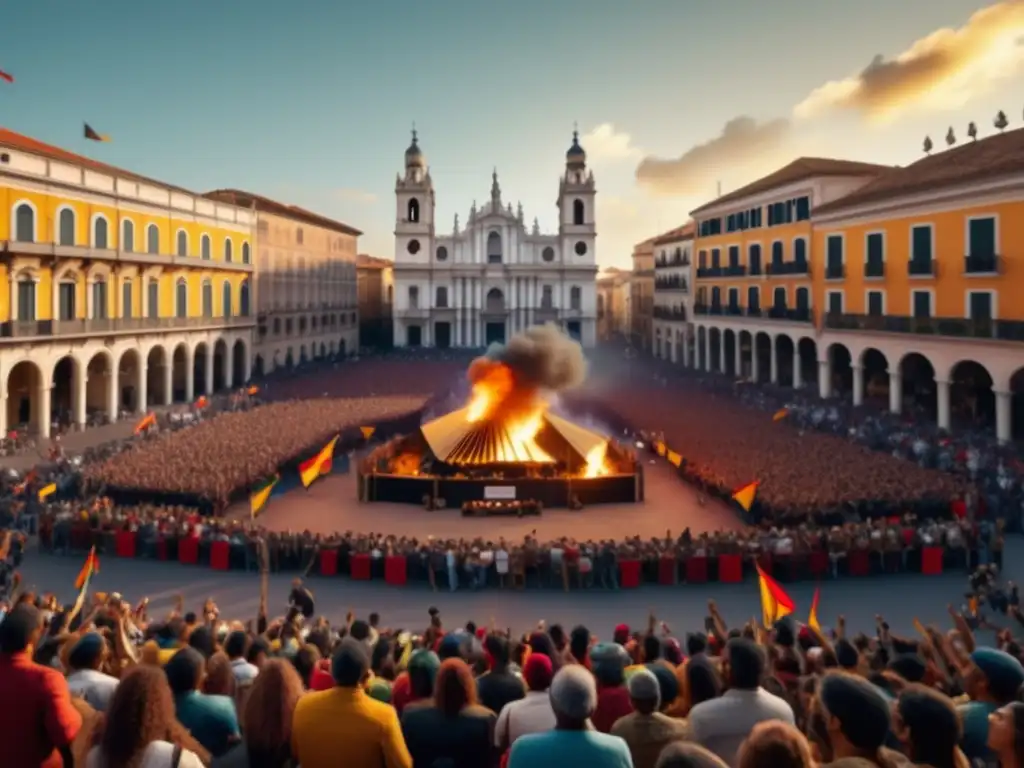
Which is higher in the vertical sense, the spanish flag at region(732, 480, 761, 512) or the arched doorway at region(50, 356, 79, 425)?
the arched doorway at region(50, 356, 79, 425)

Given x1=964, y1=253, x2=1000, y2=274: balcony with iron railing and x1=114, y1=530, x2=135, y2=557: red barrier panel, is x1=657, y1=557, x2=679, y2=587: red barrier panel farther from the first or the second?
x1=964, y1=253, x2=1000, y2=274: balcony with iron railing

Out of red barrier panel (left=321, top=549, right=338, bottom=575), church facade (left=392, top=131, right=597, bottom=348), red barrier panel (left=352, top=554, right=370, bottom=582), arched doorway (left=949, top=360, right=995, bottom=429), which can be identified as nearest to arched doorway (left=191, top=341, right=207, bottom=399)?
church facade (left=392, top=131, right=597, bottom=348)

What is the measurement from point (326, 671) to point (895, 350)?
37723mm

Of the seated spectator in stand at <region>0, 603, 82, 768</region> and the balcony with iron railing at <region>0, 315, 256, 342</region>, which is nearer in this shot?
the seated spectator in stand at <region>0, 603, 82, 768</region>

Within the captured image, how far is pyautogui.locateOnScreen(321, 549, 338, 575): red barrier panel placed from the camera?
2041 cm

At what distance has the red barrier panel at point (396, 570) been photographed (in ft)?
65.0

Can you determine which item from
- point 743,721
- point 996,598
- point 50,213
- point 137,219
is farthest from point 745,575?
point 137,219

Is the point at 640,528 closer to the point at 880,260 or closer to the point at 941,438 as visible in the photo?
the point at 941,438

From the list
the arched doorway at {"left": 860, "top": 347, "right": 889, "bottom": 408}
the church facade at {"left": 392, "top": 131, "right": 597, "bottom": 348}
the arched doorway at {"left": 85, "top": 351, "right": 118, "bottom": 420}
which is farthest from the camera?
the church facade at {"left": 392, "top": 131, "right": 597, "bottom": 348}

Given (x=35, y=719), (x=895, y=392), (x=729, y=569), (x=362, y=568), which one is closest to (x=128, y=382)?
(x=362, y=568)

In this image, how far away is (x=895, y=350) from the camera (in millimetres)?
39812

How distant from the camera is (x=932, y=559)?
20062 millimetres

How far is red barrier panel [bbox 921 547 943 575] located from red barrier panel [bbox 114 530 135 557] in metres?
19.9

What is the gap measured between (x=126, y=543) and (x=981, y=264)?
3288 cm
